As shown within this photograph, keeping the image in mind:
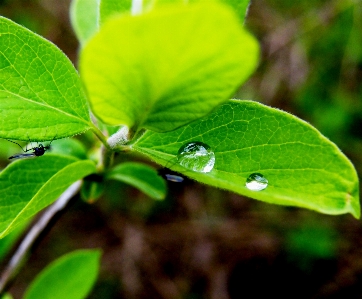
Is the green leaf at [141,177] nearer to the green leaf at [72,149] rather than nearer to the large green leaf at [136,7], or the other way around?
the green leaf at [72,149]

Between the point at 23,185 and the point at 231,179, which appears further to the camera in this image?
the point at 23,185

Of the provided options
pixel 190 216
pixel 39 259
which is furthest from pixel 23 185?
pixel 39 259

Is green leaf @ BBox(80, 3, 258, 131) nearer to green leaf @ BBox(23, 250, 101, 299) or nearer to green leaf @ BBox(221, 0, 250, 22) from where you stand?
green leaf @ BBox(221, 0, 250, 22)

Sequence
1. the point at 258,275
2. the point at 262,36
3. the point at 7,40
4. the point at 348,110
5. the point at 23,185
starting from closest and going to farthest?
1. the point at 7,40
2. the point at 23,185
3. the point at 348,110
4. the point at 258,275
5. the point at 262,36

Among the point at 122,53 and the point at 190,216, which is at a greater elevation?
the point at 122,53

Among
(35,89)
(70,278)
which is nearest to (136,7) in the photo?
(35,89)

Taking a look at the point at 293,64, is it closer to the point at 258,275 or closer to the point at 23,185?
the point at 258,275

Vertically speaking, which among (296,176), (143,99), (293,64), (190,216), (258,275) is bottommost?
(258,275)

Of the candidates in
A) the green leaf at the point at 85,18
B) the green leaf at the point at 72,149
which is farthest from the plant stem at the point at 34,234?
the green leaf at the point at 85,18
